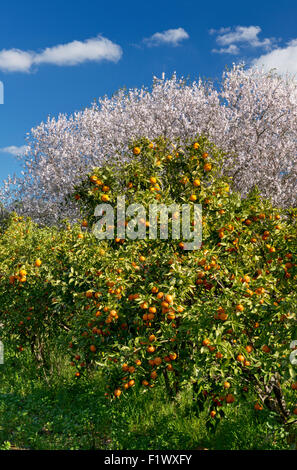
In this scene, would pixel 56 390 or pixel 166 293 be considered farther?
pixel 56 390

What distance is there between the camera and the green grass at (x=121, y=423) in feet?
12.2

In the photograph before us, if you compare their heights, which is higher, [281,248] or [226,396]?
[281,248]

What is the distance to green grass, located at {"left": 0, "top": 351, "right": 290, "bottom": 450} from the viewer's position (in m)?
3.73

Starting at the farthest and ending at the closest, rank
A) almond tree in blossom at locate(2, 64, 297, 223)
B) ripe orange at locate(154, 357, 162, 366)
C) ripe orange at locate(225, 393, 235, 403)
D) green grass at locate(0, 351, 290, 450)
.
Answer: almond tree in blossom at locate(2, 64, 297, 223) → green grass at locate(0, 351, 290, 450) → ripe orange at locate(154, 357, 162, 366) → ripe orange at locate(225, 393, 235, 403)

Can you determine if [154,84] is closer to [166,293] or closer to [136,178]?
[136,178]

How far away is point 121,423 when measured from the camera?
415 cm

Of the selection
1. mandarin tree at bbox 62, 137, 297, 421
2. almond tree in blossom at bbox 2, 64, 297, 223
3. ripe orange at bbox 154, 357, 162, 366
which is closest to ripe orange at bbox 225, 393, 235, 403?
mandarin tree at bbox 62, 137, 297, 421

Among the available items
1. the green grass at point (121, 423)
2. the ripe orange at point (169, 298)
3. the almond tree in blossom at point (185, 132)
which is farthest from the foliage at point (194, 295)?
the almond tree in blossom at point (185, 132)

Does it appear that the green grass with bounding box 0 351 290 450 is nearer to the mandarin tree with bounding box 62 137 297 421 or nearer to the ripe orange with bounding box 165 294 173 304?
the mandarin tree with bounding box 62 137 297 421

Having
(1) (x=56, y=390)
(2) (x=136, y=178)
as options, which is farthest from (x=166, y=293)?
(1) (x=56, y=390)

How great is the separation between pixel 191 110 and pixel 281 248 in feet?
38.1

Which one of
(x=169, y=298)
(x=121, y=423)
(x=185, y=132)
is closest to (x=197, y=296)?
(x=169, y=298)

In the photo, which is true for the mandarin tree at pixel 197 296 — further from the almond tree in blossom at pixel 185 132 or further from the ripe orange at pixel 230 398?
the almond tree in blossom at pixel 185 132

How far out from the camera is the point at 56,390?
5219 millimetres
